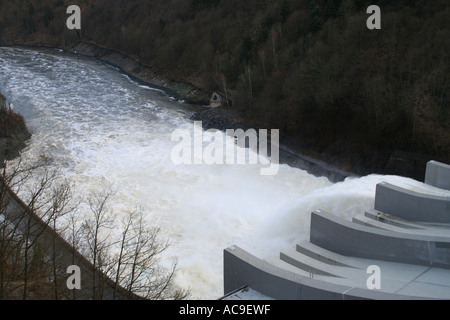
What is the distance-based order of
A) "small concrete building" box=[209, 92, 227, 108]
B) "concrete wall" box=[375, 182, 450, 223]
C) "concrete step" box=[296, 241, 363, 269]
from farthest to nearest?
"small concrete building" box=[209, 92, 227, 108] → "concrete wall" box=[375, 182, 450, 223] → "concrete step" box=[296, 241, 363, 269]

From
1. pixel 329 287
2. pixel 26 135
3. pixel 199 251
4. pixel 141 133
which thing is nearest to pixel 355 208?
pixel 199 251

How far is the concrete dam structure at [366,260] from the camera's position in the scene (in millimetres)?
10110

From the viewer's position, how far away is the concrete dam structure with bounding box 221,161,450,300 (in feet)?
33.2

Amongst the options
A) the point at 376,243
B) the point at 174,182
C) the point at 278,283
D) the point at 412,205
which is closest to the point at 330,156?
the point at 174,182

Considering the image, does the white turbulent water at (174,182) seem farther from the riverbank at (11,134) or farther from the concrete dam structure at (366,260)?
the concrete dam structure at (366,260)

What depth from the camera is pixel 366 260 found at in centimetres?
1282

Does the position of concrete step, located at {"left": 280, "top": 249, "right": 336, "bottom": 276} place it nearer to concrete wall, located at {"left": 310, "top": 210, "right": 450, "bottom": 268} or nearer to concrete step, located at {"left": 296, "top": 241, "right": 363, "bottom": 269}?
concrete step, located at {"left": 296, "top": 241, "right": 363, "bottom": 269}

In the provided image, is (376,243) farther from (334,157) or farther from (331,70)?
(331,70)

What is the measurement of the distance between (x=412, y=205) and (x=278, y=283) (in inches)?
264

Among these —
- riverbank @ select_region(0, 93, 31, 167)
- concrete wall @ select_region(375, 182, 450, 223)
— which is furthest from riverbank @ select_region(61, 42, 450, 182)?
riverbank @ select_region(0, 93, 31, 167)

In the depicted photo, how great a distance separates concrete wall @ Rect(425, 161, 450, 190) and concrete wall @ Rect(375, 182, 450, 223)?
3.09m

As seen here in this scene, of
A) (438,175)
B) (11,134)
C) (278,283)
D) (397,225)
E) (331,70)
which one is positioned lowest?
(397,225)

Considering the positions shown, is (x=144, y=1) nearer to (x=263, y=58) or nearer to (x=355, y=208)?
(x=263, y=58)
